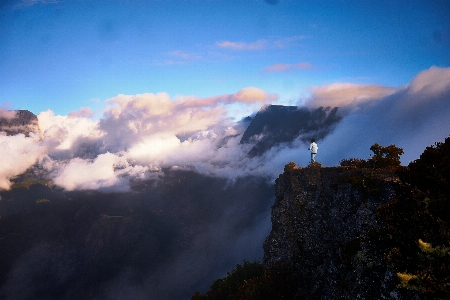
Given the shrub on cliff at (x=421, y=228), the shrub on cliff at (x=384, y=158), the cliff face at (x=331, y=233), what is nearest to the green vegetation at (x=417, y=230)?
the shrub on cliff at (x=421, y=228)

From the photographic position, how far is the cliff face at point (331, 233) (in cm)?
1980

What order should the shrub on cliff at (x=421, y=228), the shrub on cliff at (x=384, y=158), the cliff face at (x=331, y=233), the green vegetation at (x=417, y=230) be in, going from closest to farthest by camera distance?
1. the shrub on cliff at (x=421, y=228)
2. the green vegetation at (x=417, y=230)
3. the cliff face at (x=331, y=233)
4. the shrub on cliff at (x=384, y=158)

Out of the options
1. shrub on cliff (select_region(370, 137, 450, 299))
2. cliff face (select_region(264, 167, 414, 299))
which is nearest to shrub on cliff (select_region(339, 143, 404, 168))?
cliff face (select_region(264, 167, 414, 299))

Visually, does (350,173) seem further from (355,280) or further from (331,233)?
(355,280)

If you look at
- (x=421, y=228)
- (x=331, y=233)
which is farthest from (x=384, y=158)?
(x=421, y=228)

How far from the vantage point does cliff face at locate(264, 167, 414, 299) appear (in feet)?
65.0

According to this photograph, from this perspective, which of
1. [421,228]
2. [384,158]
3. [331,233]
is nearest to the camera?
[421,228]

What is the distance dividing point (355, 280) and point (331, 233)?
8199 mm

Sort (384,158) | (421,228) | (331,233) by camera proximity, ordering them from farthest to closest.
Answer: (384,158) < (331,233) < (421,228)

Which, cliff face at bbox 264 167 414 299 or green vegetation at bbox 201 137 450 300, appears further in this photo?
cliff face at bbox 264 167 414 299

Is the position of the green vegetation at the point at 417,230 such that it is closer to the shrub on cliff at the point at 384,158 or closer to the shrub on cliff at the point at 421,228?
the shrub on cliff at the point at 421,228

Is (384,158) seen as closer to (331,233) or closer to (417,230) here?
(331,233)

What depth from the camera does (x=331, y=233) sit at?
94.0 ft

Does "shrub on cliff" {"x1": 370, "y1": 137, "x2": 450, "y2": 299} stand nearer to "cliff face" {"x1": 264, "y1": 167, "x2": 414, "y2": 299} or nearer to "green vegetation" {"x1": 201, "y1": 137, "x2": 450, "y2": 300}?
"green vegetation" {"x1": 201, "y1": 137, "x2": 450, "y2": 300}
